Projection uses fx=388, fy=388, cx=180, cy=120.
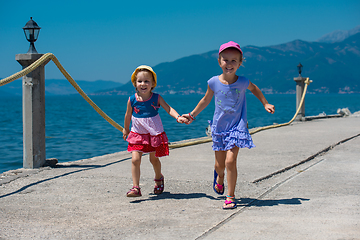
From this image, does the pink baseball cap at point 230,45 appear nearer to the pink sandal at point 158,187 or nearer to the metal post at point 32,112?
the pink sandal at point 158,187

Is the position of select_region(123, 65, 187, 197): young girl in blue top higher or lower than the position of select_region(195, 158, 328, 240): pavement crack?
higher

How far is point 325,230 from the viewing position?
3.05m

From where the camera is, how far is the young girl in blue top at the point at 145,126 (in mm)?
4309

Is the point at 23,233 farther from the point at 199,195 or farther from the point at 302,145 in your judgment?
the point at 302,145

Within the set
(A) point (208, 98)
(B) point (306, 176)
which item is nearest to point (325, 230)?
(A) point (208, 98)

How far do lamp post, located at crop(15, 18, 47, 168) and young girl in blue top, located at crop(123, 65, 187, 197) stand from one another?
1.83 m

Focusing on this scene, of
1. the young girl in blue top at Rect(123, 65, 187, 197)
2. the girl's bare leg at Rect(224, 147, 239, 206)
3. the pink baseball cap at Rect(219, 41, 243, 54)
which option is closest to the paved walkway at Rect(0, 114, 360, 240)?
the girl's bare leg at Rect(224, 147, 239, 206)

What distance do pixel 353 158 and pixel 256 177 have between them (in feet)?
7.46

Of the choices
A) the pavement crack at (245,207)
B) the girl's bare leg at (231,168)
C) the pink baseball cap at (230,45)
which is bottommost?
the pavement crack at (245,207)

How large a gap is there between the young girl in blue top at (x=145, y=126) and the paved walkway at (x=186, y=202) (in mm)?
383

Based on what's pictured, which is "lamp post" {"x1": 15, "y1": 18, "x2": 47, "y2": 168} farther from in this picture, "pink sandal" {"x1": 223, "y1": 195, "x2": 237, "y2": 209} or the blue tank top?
"pink sandal" {"x1": 223, "y1": 195, "x2": 237, "y2": 209}

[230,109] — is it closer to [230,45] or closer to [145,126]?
[230,45]

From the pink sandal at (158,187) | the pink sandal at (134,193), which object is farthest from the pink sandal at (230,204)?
the pink sandal at (134,193)

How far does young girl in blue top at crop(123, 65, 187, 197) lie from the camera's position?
4.31 m
